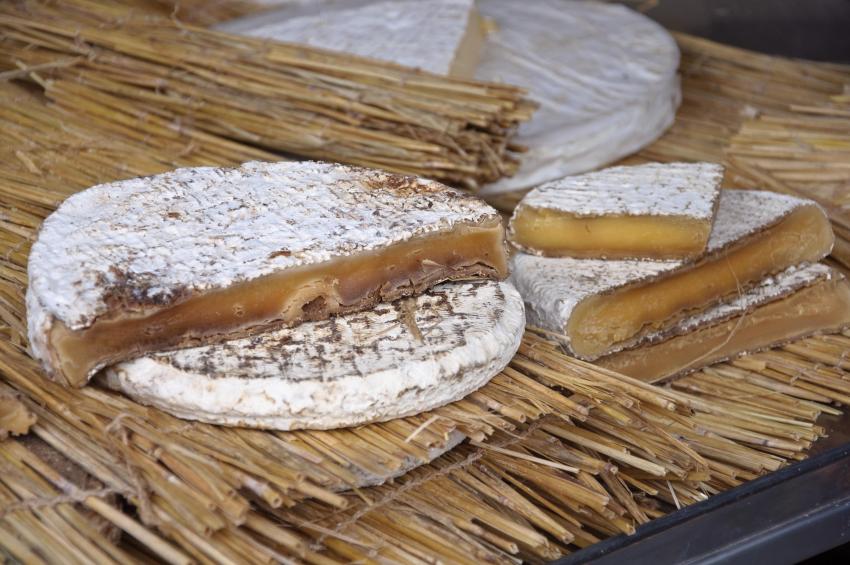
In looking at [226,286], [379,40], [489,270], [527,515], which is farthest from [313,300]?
[379,40]

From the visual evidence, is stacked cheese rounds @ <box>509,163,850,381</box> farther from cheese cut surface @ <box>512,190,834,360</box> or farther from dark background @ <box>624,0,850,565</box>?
dark background @ <box>624,0,850,565</box>

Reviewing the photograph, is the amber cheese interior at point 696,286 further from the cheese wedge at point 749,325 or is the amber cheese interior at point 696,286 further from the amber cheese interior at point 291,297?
the amber cheese interior at point 291,297

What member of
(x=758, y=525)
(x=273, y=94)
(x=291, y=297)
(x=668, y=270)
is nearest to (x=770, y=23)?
(x=273, y=94)

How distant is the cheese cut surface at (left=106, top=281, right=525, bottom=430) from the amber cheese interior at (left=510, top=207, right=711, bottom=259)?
0.32m

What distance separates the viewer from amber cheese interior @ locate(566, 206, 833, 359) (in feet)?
4.91

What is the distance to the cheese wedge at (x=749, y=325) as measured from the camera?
1.56 m

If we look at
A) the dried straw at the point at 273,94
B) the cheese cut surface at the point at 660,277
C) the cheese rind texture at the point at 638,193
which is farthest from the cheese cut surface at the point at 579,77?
the cheese cut surface at the point at 660,277

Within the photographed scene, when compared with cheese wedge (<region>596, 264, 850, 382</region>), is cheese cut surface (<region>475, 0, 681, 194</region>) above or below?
above

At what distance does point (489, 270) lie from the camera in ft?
4.66

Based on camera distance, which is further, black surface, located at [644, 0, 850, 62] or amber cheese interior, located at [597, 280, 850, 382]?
black surface, located at [644, 0, 850, 62]

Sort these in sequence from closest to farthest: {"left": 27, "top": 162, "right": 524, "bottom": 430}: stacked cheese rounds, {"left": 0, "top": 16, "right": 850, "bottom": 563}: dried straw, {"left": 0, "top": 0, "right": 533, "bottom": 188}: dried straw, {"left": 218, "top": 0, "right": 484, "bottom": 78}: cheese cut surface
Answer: {"left": 0, "top": 16, "right": 850, "bottom": 563}: dried straw, {"left": 27, "top": 162, "right": 524, "bottom": 430}: stacked cheese rounds, {"left": 0, "top": 0, "right": 533, "bottom": 188}: dried straw, {"left": 218, "top": 0, "right": 484, "bottom": 78}: cheese cut surface

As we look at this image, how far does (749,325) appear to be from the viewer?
163 centimetres

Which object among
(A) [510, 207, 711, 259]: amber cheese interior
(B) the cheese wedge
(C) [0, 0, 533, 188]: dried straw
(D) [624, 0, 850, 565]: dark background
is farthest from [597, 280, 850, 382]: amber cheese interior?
(D) [624, 0, 850, 565]: dark background

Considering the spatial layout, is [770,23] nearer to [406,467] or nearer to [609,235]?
[609,235]
